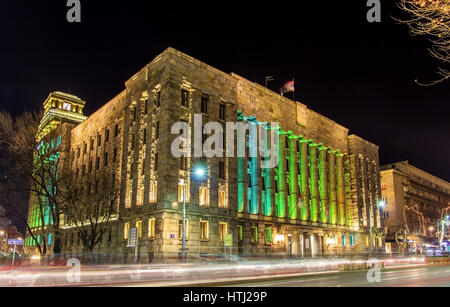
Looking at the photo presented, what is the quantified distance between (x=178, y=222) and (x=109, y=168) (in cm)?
1904

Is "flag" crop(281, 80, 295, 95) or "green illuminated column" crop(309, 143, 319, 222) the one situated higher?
"flag" crop(281, 80, 295, 95)

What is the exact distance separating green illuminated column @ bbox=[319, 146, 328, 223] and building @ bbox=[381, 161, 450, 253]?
27768 mm

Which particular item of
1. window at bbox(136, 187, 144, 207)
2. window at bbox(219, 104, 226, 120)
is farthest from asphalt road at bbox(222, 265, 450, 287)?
window at bbox(219, 104, 226, 120)

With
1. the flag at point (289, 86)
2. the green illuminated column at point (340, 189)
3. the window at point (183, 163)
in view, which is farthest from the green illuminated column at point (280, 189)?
the window at point (183, 163)

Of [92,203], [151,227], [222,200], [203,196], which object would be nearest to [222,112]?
[222,200]

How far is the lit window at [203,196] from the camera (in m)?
43.2

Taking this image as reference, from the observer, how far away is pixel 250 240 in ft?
157

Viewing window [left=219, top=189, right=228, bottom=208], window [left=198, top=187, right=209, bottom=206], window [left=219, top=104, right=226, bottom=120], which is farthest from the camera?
window [left=219, top=104, right=226, bottom=120]

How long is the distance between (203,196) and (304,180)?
70.7 feet

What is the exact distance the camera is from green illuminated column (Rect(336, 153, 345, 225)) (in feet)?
218

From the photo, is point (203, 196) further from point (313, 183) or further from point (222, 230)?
point (313, 183)

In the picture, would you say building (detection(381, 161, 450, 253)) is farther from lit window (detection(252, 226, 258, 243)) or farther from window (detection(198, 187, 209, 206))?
window (detection(198, 187, 209, 206))

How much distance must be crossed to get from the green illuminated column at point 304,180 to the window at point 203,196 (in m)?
19.3
